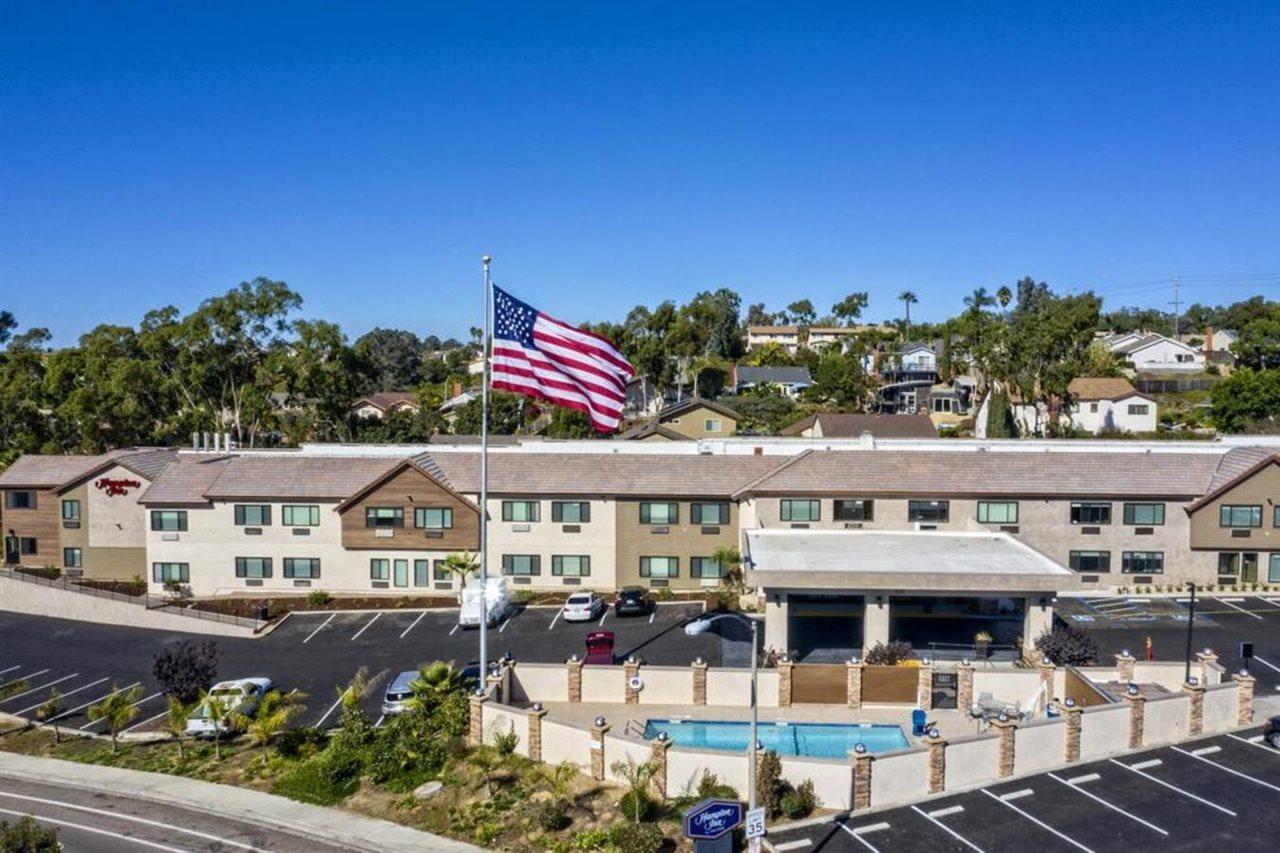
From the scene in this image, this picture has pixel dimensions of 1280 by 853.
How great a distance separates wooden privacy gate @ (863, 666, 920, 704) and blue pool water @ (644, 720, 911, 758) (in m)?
1.74

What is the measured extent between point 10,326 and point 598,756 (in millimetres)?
107507

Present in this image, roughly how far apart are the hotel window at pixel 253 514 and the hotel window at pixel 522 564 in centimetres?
1318

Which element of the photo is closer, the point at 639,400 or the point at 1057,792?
the point at 1057,792

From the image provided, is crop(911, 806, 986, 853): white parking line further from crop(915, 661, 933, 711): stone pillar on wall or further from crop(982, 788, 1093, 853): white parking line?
crop(915, 661, 933, 711): stone pillar on wall

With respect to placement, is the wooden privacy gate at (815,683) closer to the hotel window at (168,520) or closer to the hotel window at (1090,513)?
the hotel window at (1090,513)

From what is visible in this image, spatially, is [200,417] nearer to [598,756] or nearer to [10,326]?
[10,326]

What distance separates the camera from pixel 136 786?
30344mm

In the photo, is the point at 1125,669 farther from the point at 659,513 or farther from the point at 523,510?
the point at 523,510

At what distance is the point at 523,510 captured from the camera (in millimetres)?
53250

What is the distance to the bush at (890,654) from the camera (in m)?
38.1

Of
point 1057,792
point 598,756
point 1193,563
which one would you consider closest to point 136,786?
point 598,756

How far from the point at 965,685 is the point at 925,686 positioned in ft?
4.42

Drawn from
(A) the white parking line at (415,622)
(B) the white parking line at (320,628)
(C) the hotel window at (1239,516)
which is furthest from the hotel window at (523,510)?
(C) the hotel window at (1239,516)

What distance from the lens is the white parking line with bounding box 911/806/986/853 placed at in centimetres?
2478
